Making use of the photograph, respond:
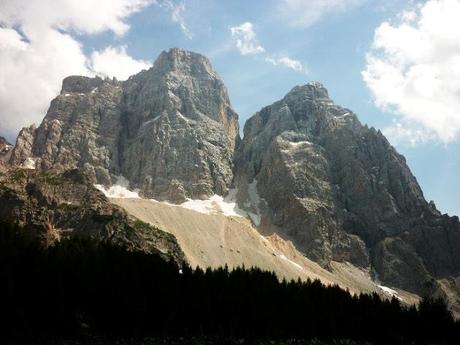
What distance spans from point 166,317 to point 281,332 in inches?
862

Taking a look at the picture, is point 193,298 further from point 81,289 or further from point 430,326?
point 430,326

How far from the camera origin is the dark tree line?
74.4 m

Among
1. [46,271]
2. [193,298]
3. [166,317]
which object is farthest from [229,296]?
[46,271]

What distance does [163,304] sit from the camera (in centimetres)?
9094

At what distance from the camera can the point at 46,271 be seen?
263ft

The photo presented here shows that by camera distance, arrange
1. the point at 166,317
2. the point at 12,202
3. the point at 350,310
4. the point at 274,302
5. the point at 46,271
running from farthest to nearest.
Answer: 1. the point at 12,202
2. the point at 350,310
3. the point at 274,302
4. the point at 166,317
5. the point at 46,271

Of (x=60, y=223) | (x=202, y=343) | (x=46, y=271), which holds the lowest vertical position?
(x=202, y=343)

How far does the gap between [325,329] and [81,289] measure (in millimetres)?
50172

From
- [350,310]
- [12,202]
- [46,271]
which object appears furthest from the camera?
[12,202]

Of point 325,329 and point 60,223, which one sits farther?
point 60,223

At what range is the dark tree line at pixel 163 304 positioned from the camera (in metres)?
74.4

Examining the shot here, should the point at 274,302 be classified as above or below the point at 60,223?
below

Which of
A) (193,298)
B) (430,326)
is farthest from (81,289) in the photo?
(430,326)

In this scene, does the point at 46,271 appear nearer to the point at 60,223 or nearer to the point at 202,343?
the point at 202,343
